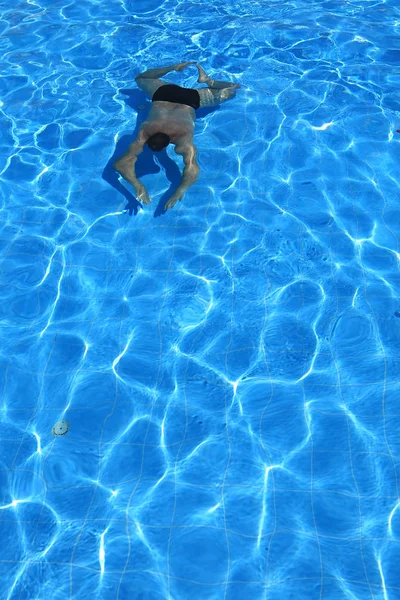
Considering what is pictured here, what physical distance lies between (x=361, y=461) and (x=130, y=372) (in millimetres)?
2117

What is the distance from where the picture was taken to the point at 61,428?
4.27m

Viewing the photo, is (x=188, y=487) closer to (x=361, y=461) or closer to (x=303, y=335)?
(x=361, y=461)

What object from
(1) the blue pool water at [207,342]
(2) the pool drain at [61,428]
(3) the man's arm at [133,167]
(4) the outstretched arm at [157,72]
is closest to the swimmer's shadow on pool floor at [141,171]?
(1) the blue pool water at [207,342]

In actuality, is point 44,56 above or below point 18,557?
above

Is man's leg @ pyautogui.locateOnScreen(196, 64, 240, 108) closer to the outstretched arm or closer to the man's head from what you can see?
the outstretched arm

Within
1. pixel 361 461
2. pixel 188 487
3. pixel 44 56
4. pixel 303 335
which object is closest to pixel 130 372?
pixel 188 487

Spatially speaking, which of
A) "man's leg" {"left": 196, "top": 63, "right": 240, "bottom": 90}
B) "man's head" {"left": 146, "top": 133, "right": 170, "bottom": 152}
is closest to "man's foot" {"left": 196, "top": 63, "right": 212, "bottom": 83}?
"man's leg" {"left": 196, "top": 63, "right": 240, "bottom": 90}

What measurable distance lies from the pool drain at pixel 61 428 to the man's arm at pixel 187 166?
268 cm

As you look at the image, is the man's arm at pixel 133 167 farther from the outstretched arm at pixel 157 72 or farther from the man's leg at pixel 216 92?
the outstretched arm at pixel 157 72

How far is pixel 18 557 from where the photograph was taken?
3680 mm

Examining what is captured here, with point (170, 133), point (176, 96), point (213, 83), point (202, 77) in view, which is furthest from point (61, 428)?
point (202, 77)

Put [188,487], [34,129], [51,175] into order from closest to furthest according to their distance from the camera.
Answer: [188,487] < [51,175] < [34,129]

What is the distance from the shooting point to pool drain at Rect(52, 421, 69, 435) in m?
4.24

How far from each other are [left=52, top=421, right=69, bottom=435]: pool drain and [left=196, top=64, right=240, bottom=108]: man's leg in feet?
15.6
